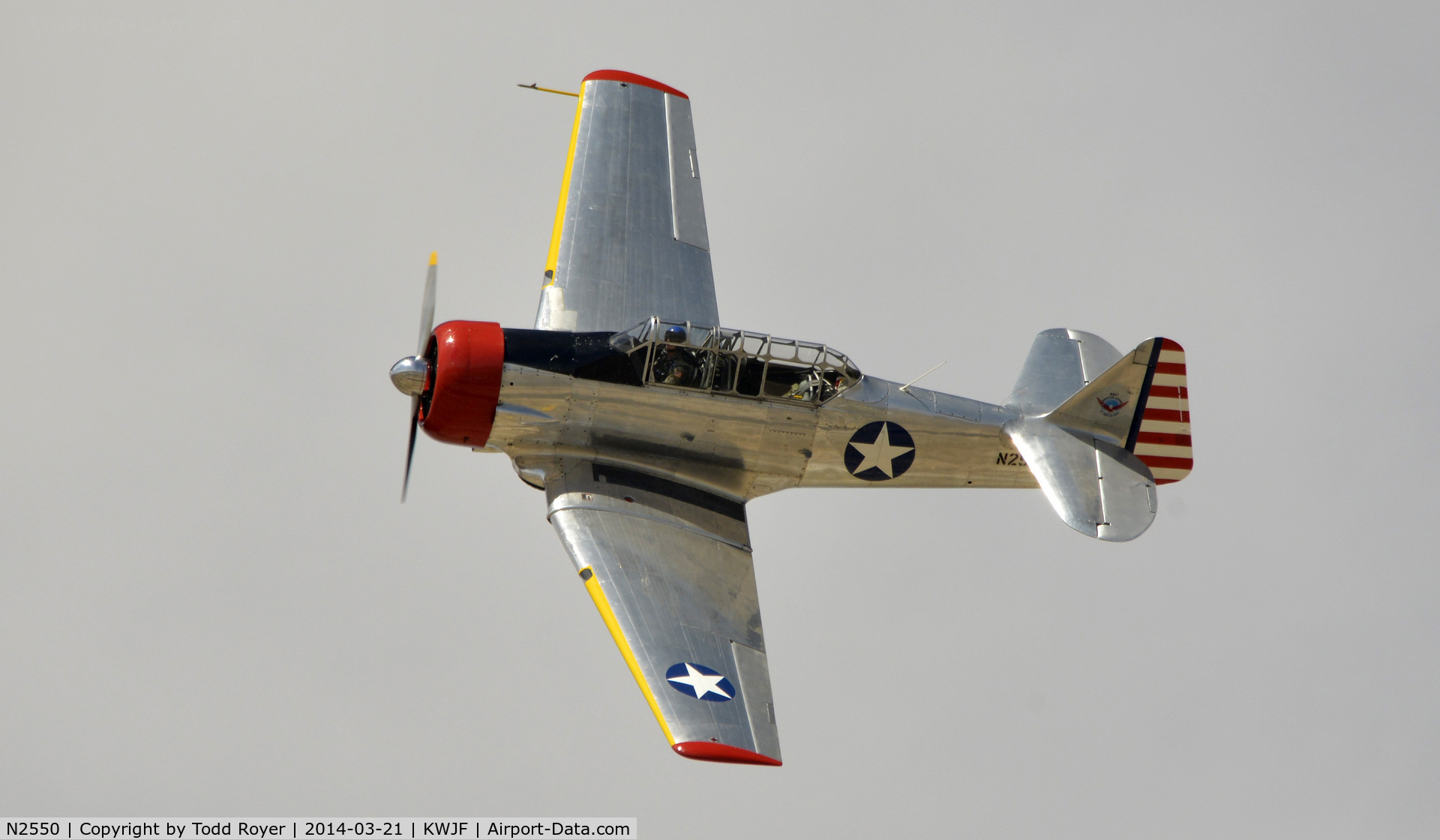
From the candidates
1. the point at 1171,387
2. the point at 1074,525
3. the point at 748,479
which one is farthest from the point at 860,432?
the point at 1171,387

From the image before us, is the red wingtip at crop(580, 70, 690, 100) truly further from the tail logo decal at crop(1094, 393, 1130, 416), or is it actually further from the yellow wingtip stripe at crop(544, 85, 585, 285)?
the tail logo decal at crop(1094, 393, 1130, 416)

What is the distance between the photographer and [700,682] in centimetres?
1248

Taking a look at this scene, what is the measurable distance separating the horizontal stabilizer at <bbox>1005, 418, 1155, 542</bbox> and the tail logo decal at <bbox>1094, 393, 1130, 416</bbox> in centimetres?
27

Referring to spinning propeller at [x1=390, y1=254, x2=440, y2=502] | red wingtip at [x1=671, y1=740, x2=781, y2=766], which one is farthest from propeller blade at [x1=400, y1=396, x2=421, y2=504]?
red wingtip at [x1=671, y1=740, x2=781, y2=766]

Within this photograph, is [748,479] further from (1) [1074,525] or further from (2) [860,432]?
(1) [1074,525]

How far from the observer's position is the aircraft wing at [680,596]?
12219mm

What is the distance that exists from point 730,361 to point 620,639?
276 cm

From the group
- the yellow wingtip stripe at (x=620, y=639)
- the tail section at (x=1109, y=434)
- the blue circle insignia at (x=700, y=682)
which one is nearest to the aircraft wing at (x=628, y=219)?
the yellow wingtip stripe at (x=620, y=639)

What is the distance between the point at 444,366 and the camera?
1354 cm

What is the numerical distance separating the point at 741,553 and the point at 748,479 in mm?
808

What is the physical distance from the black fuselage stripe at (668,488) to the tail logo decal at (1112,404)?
358 centimetres

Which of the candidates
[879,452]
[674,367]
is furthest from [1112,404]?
[674,367]

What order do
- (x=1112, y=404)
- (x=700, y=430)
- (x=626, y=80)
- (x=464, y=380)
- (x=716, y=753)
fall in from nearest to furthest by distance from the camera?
(x=716, y=753) → (x=464, y=380) → (x=700, y=430) → (x=1112, y=404) → (x=626, y=80)

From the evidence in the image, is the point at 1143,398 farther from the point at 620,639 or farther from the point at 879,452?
the point at 620,639
